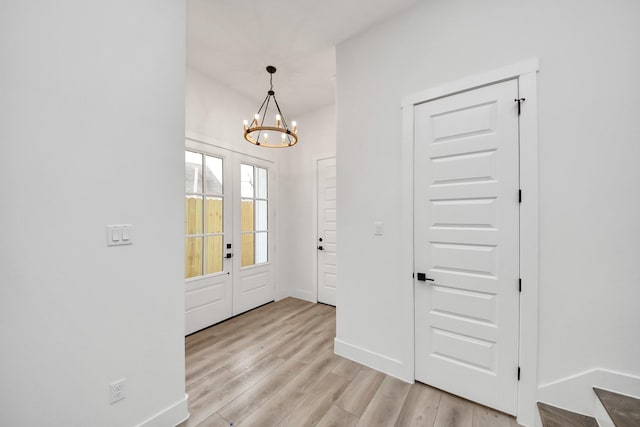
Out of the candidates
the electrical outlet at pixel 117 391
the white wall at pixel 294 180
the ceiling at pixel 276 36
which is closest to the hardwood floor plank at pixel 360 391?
the electrical outlet at pixel 117 391

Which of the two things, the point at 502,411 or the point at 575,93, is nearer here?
the point at 575,93

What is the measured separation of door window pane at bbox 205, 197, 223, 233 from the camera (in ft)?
10.1

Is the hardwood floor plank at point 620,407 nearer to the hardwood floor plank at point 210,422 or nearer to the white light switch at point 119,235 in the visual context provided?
the hardwood floor plank at point 210,422

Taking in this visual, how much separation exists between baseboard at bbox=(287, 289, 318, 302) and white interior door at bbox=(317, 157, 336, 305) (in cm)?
12

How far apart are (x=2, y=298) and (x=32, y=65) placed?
3.44 ft

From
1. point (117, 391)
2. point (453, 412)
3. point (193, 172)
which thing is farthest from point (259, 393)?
point (193, 172)

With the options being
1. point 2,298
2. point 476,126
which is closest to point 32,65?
point 2,298

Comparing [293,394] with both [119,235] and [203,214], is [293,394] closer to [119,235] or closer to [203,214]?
[119,235]

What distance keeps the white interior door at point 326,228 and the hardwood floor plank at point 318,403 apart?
1720 mm

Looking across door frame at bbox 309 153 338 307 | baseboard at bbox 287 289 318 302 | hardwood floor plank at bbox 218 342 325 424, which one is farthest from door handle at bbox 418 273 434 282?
baseboard at bbox 287 289 318 302

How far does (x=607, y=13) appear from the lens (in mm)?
1407

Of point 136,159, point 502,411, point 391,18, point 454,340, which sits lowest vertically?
point 502,411

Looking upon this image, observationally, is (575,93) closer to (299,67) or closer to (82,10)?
(299,67)

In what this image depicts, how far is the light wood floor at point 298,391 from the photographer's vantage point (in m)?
1.63
